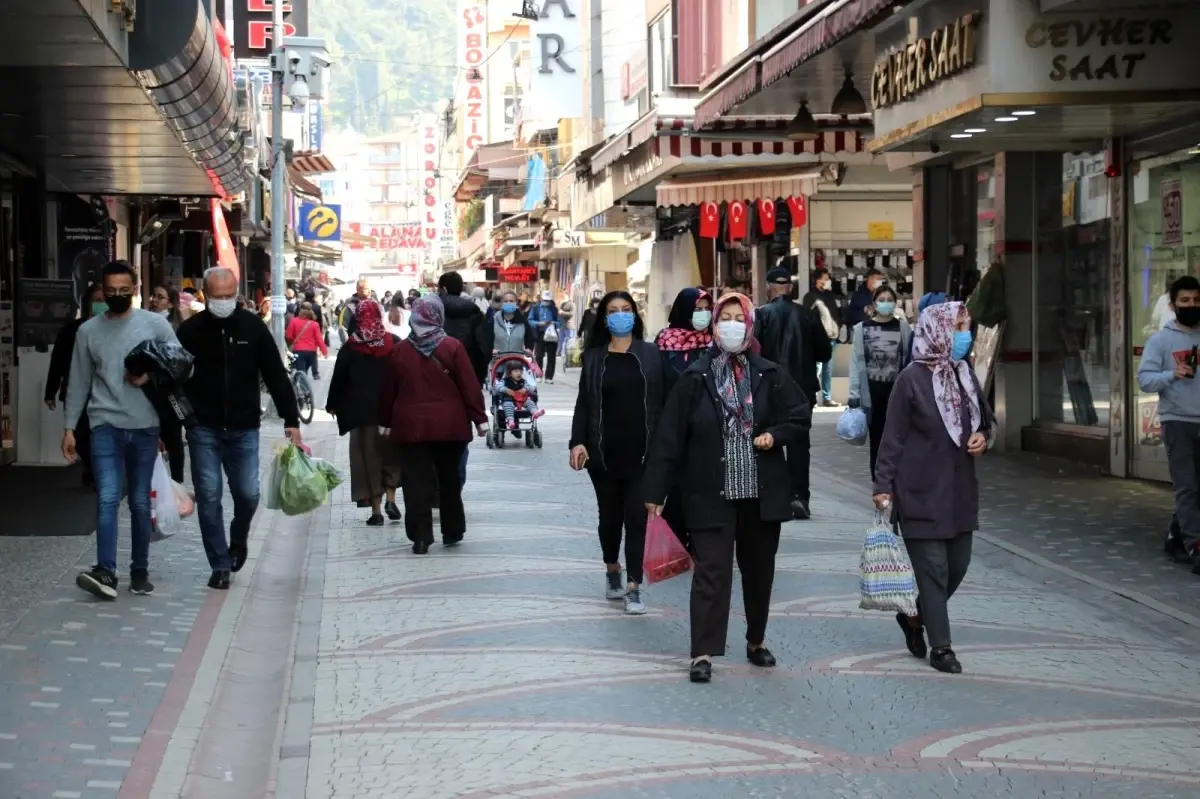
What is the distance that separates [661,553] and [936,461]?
134 centimetres

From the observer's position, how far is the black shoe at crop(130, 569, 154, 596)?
10.4 metres

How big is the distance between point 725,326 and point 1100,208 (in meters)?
10.6

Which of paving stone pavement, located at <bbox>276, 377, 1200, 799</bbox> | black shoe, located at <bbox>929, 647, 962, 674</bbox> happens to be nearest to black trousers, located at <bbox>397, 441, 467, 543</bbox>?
paving stone pavement, located at <bbox>276, 377, 1200, 799</bbox>

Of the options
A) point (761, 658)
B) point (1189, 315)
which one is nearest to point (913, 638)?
point (761, 658)

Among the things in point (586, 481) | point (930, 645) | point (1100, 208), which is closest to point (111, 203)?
point (586, 481)

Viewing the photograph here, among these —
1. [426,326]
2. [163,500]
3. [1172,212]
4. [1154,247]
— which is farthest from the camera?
[1154,247]

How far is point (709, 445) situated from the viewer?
27.0ft

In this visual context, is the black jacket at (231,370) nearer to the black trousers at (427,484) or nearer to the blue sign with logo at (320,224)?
the black trousers at (427,484)

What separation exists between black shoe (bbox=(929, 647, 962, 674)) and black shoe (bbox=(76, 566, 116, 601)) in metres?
4.45

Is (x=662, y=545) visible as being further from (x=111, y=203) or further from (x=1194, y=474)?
(x=111, y=203)

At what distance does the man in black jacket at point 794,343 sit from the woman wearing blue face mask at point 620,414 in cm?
310

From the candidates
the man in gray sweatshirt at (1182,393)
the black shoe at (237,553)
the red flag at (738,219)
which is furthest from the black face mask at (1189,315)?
the red flag at (738,219)

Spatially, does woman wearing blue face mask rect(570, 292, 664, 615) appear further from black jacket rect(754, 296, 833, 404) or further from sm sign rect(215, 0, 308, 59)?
sm sign rect(215, 0, 308, 59)

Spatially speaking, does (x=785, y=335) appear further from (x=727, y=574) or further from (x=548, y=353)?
(x=548, y=353)
